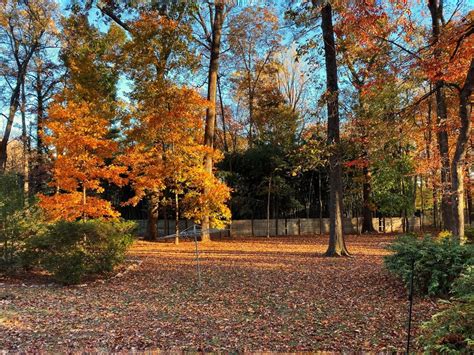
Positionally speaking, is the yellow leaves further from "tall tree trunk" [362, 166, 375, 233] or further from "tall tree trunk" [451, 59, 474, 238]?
"tall tree trunk" [362, 166, 375, 233]

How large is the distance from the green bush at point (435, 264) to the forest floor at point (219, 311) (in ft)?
1.06

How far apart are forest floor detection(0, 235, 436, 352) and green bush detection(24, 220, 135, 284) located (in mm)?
325

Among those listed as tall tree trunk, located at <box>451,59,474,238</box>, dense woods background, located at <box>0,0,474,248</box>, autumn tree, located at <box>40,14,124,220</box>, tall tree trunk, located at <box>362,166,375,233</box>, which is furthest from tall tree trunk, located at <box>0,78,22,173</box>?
tall tree trunk, located at <box>451,59,474,238</box>

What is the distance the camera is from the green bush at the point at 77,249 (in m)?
8.16

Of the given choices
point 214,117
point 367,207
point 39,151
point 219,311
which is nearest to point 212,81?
point 214,117

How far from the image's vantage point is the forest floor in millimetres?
4434

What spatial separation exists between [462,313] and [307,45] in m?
9.52

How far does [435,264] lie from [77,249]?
650 cm

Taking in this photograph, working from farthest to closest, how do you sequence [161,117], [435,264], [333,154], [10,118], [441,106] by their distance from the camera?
[10,118]
[161,117]
[441,106]
[333,154]
[435,264]

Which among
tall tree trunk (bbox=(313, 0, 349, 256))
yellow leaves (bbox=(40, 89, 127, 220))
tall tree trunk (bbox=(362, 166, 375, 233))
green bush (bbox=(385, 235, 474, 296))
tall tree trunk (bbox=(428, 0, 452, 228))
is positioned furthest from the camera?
tall tree trunk (bbox=(362, 166, 375, 233))

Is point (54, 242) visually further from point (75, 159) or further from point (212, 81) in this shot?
point (212, 81)

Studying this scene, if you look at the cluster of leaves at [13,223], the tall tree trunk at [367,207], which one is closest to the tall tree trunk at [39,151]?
the cluster of leaves at [13,223]

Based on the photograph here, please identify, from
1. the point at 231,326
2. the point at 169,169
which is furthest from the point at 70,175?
the point at 231,326

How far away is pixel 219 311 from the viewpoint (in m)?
5.90
